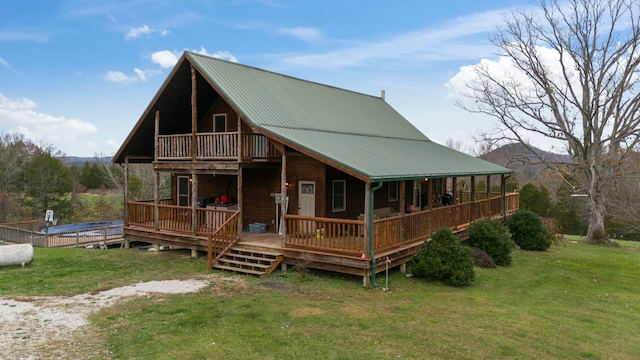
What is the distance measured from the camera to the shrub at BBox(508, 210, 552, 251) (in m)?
19.8

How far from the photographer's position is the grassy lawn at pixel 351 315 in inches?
309

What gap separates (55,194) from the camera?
3691 cm

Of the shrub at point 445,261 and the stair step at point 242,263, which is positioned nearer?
the shrub at point 445,261

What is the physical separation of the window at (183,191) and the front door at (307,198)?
19.9 ft

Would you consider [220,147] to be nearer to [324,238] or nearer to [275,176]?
[275,176]

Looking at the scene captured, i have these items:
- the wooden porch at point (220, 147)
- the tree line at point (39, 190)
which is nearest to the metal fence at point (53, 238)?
the wooden porch at point (220, 147)

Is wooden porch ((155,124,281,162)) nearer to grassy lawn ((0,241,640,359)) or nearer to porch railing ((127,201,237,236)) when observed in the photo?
porch railing ((127,201,237,236))

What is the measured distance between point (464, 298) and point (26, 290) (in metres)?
11.1

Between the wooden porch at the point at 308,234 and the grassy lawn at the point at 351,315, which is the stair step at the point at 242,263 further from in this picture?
the grassy lawn at the point at 351,315

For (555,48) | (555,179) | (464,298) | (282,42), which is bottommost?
(464,298)

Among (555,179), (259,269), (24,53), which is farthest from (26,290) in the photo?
(555,179)

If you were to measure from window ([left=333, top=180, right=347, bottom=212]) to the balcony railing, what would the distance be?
2.57 m

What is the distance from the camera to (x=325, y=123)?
1870cm

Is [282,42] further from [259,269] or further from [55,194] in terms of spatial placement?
[259,269]
